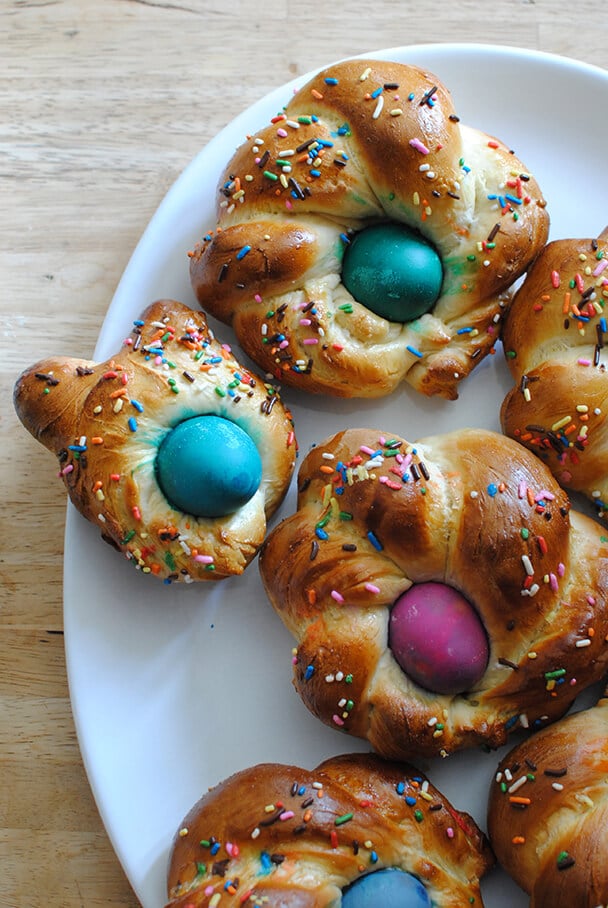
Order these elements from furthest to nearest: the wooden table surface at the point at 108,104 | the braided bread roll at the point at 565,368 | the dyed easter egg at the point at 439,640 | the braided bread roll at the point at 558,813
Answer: the wooden table surface at the point at 108,104
the braided bread roll at the point at 565,368
the dyed easter egg at the point at 439,640
the braided bread roll at the point at 558,813

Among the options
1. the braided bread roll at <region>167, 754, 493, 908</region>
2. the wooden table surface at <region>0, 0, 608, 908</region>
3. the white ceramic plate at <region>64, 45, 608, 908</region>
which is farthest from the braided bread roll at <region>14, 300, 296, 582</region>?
the braided bread roll at <region>167, 754, 493, 908</region>

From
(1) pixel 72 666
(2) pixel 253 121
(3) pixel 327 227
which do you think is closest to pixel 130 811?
(1) pixel 72 666

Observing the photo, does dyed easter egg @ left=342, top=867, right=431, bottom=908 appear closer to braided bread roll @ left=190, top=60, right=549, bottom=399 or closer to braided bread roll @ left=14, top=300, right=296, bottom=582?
braided bread roll @ left=14, top=300, right=296, bottom=582

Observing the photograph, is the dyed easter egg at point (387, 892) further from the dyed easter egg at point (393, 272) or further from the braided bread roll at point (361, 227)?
the dyed easter egg at point (393, 272)

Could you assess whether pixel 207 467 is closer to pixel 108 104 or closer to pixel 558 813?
pixel 558 813

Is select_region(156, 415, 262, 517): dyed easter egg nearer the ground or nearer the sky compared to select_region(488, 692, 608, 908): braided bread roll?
nearer the sky

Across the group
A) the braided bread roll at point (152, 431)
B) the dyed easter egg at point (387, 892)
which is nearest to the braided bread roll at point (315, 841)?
the dyed easter egg at point (387, 892)

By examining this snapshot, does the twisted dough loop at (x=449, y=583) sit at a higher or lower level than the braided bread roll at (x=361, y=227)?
lower

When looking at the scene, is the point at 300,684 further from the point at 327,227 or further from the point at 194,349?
the point at 327,227
